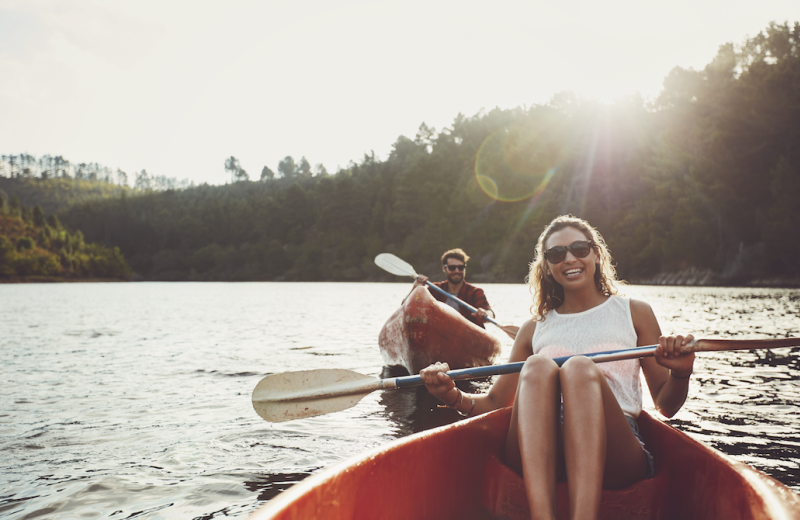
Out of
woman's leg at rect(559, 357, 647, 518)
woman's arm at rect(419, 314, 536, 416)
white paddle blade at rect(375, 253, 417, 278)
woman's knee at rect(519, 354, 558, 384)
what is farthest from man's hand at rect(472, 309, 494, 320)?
woman's knee at rect(519, 354, 558, 384)

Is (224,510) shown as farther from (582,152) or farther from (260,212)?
(260,212)

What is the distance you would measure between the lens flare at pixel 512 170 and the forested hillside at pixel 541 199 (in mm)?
140

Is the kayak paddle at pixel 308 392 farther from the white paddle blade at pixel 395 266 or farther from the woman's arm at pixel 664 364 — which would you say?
the white paddle blade at pixel 395 266

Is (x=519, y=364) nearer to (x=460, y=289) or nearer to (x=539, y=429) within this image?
(x=539, y=429)

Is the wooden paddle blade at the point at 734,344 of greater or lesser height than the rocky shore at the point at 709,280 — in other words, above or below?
above

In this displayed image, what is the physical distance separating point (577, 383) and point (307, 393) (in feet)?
5.50

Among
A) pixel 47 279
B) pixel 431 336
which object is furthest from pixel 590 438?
pixel 47 279

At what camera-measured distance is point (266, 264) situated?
80312mm

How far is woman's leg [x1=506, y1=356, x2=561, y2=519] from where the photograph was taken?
1.72 metres

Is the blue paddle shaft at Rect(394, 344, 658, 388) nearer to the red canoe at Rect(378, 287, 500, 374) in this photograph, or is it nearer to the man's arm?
the red canoe at Rect(378, 287, 500, 374)

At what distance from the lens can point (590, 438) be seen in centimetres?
173

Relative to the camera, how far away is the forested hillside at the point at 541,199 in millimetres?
29719

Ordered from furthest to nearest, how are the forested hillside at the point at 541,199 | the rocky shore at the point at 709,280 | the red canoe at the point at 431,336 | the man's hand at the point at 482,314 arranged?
1. the forested hillside at the point at 541,199
2. the rocky shore at the point at 709,280
3. the man's hand at the point at 482,314
4. the red canoe at the point at 431,336

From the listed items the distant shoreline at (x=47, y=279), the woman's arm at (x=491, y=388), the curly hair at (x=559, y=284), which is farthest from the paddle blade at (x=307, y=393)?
the distant shoreline at (x=47, y=279)
